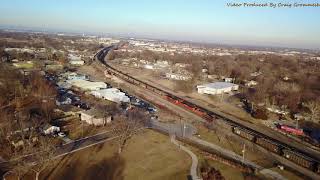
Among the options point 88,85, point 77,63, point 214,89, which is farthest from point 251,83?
point 77,63

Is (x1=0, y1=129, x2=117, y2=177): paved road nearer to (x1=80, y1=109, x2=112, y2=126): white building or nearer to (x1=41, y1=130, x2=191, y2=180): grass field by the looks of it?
(x1=41, y1=130, x2=191, y2=180): grass field

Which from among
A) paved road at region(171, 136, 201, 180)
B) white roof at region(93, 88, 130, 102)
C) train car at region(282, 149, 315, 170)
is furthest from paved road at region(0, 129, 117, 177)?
train car at region(282, 149, 315, 170)

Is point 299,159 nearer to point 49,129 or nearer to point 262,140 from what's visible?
point 262,140

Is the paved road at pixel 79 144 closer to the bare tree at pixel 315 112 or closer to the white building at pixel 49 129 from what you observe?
the white building at pixel 49 129

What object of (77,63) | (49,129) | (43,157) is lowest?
(77,63)

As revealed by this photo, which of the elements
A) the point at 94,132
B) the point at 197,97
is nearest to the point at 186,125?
the point at 94,132

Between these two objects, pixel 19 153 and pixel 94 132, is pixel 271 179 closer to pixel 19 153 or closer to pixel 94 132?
pixel 94 132
